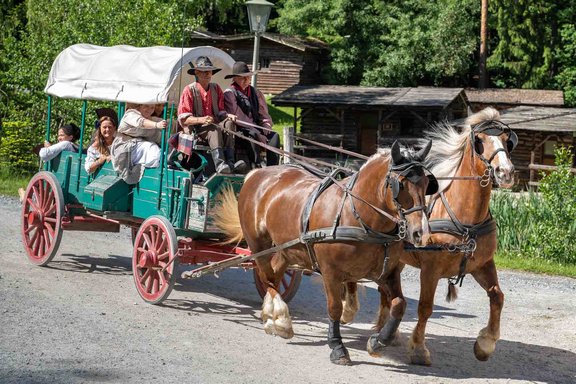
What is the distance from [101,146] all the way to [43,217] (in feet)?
3.95

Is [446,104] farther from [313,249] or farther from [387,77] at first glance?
[313,249]

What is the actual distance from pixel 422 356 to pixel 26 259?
20.2 ft

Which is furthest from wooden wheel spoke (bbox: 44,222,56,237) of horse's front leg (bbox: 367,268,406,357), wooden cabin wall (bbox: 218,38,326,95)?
wooden cabin wall (bbox: 218,38,326,95)

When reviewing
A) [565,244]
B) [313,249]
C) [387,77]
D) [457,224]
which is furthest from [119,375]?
[387,77]

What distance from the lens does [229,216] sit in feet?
31.2

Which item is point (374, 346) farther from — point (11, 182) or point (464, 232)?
point (11, 182)

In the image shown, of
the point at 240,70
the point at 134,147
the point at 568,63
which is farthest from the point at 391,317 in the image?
the point at 568,63

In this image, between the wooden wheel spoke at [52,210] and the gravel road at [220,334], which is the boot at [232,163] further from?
the wooden wheel spoke at [52,210]

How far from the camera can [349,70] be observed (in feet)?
145

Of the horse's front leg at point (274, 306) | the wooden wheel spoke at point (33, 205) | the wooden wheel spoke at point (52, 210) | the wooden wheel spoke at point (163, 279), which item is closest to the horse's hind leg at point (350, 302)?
the horse's front leg at point (274, 306)

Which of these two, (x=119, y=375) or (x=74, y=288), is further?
(x=74, y=288)

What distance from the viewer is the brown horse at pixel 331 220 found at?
7332mm

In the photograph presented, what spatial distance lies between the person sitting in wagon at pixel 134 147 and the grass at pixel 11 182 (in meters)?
9.43

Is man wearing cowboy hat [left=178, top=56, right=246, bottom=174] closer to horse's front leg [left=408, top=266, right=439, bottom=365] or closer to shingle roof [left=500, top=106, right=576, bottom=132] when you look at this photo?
horse's front leg [left=408, top=266, right=439, bottom=365]
